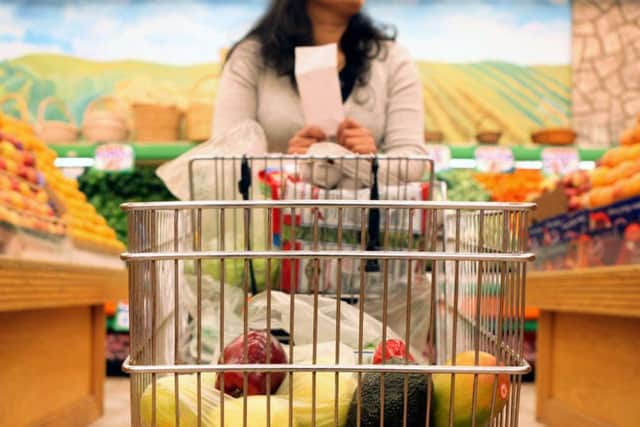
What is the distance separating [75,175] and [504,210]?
4254 millimetres

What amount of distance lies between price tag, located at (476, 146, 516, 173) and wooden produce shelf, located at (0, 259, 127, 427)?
2.27m

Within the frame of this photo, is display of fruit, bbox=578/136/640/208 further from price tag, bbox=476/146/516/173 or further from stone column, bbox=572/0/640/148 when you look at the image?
stone column, bbox=572/0/640/148

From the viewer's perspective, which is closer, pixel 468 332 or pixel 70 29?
pixel 468 332

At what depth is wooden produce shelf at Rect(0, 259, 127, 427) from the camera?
1.88 meters

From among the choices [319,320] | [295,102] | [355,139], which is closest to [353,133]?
[355,139]

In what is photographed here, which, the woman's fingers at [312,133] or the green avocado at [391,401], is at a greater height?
the woman's fingers at [312,133]

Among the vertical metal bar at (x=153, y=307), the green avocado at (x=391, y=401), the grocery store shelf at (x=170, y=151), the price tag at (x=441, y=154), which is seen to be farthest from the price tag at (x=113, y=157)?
the green avocado at (x=391, y=401)

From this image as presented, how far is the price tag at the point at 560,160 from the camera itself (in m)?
4.37

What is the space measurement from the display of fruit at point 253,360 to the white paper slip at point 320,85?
0.65 m

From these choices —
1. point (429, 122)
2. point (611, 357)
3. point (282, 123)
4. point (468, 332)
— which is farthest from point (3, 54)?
point (468, 332)

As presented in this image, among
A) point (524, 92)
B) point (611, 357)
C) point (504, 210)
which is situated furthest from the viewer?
point (524, 92)

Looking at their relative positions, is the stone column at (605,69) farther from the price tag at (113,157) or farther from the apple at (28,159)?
the apple at (28,159)

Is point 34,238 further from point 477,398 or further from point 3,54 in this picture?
point 3,54

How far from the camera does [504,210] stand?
2.75ft
